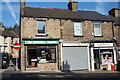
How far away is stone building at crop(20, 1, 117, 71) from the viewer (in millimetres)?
14227

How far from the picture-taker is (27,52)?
14219 mm

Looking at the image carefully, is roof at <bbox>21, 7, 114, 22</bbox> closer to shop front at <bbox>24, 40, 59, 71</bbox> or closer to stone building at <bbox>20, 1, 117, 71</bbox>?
stone building at <bbox>20, 1, 117, 71</bbox>

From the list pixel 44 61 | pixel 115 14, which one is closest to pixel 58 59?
pixel 44 61

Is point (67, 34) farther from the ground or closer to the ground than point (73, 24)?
closer to the ground

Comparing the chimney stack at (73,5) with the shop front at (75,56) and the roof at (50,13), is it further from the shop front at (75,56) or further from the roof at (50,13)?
the shop front at (75,56)

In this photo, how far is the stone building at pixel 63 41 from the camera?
46.7 feet

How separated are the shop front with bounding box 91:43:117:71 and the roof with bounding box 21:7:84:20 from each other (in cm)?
379

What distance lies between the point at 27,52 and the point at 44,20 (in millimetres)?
3715

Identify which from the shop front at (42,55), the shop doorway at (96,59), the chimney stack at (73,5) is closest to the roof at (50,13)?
the chimney stack at (73,5)

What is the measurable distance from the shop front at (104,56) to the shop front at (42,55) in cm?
413

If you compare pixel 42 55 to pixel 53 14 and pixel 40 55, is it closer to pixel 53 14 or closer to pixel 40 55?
pixel 40 55

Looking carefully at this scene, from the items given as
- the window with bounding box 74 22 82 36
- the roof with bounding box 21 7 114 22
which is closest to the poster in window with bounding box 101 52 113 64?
the window with bounding box 74 22 82 36

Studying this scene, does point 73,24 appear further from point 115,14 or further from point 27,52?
point 115,14

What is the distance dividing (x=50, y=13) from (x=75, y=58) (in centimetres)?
568
